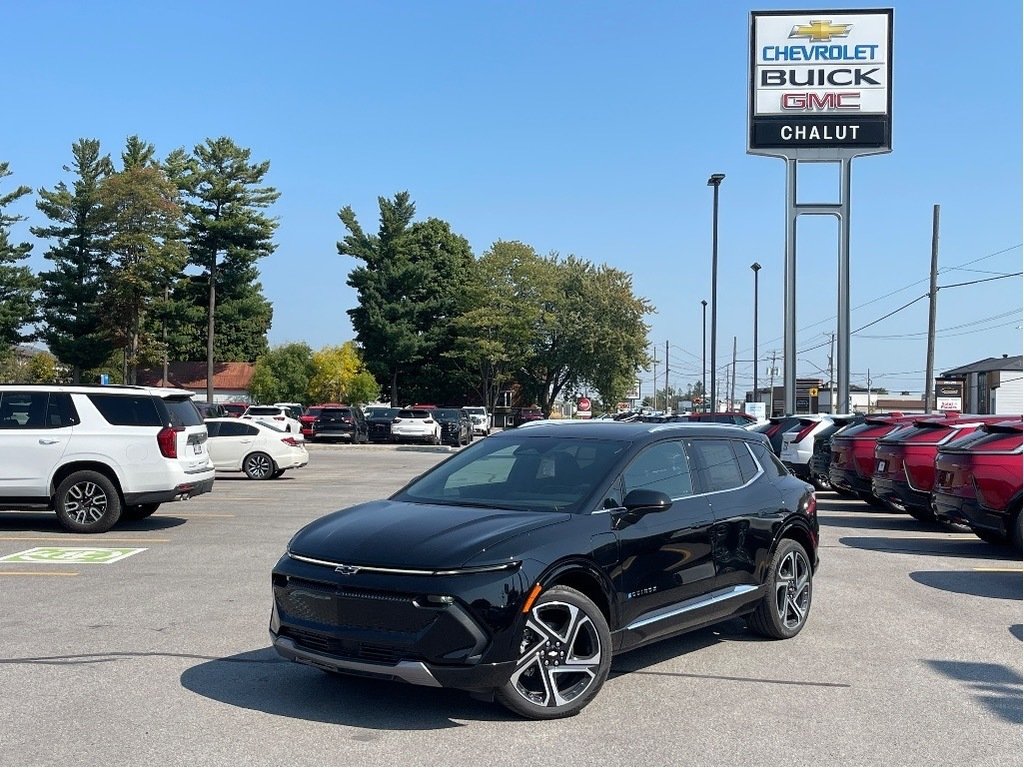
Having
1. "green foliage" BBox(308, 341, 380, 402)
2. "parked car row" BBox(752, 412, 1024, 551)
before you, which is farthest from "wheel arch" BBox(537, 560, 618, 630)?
"green foliage" BBox(308, 341, 380, 402)

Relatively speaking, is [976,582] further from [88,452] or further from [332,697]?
[88,452]

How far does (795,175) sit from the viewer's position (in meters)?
35.8

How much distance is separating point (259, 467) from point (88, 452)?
1108cm

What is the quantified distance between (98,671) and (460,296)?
71.6 meters

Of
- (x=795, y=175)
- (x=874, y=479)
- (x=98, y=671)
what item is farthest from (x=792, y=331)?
(x=98, y=671)

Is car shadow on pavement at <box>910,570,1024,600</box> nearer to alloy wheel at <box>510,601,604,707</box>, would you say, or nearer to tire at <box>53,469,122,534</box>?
alloy wheel at <box>510,601,604,707</box>

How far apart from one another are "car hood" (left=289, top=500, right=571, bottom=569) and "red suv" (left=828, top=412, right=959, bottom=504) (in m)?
12.6

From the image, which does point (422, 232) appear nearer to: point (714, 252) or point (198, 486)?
point (714, 252)

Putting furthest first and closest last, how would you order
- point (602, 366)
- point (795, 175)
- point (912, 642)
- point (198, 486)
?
1. point (602, 366)
2. point (795, 175)
3. point (198, 486)
4. point (912, 642)

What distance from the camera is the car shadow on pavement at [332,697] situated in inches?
237

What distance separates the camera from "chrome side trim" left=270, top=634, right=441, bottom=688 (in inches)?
221

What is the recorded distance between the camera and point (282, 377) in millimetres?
80875

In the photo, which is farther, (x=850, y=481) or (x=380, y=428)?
(x=380, y=428)

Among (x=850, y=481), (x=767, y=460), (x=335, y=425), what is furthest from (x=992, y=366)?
(x=767, y=460)
